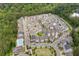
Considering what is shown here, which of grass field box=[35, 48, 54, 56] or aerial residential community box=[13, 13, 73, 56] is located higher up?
aerial residential community box=[13, 13, 73, 56]

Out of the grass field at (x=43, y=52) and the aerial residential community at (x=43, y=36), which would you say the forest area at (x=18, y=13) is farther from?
the grass field at (x=43, y=52)

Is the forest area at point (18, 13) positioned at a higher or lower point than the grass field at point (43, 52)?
higher

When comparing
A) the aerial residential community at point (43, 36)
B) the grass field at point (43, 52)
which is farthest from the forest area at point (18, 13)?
the grass field at point (43, 52)

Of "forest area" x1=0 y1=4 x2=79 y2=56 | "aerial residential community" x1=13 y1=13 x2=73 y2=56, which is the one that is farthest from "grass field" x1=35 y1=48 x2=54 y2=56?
"forest area" x1=0 y1=4 x2=79 y2=56

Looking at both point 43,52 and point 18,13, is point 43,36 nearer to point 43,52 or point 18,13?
point 43,52

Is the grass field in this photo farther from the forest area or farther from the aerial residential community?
the forest area
